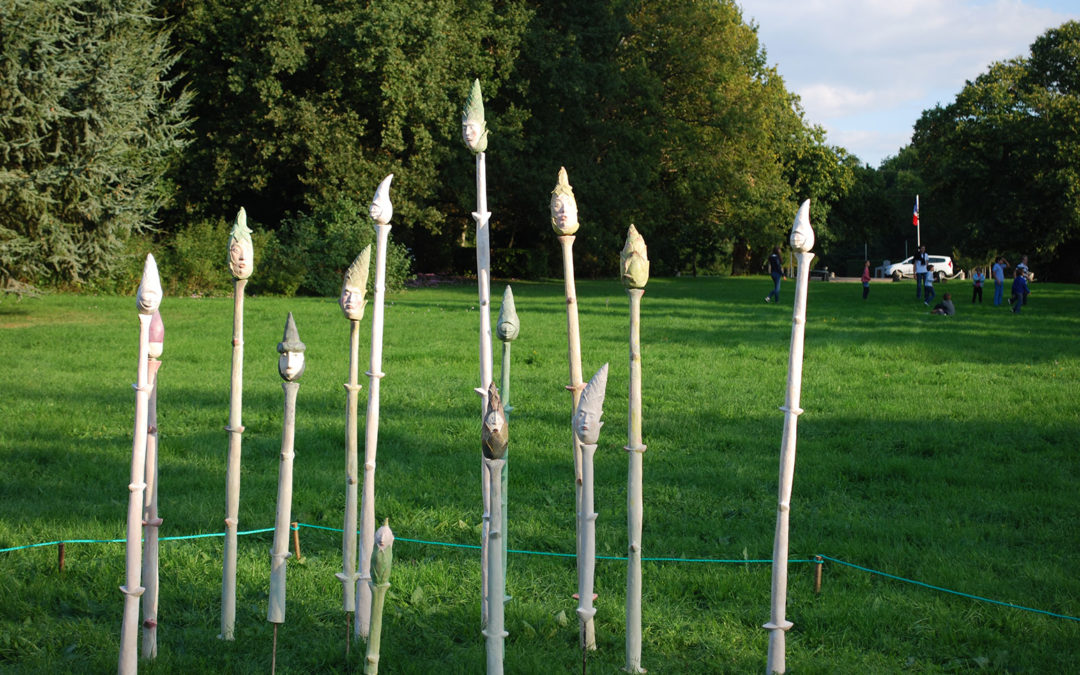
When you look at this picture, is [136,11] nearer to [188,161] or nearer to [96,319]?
[96,319]

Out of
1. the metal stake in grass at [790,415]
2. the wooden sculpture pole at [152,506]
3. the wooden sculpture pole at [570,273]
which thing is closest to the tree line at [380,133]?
the wooden sculpture pole at [152,506]

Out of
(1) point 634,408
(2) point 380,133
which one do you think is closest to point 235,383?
(1) point 634,408

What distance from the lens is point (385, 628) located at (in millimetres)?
3730

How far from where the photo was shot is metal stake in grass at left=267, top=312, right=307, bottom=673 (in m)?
2.91

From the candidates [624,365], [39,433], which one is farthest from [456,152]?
[39,433]

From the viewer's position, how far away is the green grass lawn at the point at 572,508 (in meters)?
3.66

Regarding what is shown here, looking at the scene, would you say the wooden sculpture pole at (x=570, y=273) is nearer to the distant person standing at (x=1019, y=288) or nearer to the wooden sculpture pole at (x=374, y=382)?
the wooden sculpture pole at (x=374, y=382)

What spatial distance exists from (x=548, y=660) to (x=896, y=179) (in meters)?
78.3

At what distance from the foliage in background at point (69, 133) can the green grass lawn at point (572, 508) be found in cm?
447

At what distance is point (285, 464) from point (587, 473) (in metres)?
1.04

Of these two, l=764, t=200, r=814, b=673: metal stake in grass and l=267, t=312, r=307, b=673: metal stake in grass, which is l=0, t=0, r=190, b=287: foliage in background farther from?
l=764, t=200, r=814, b=673: metal stake in grass

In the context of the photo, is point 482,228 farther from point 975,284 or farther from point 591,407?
point 975,284

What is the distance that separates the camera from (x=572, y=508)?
5.60 meters

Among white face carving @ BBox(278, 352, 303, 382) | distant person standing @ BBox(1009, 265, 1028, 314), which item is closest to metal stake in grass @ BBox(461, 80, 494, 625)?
white face carving @ BBox(278, 352, 303, 382)
